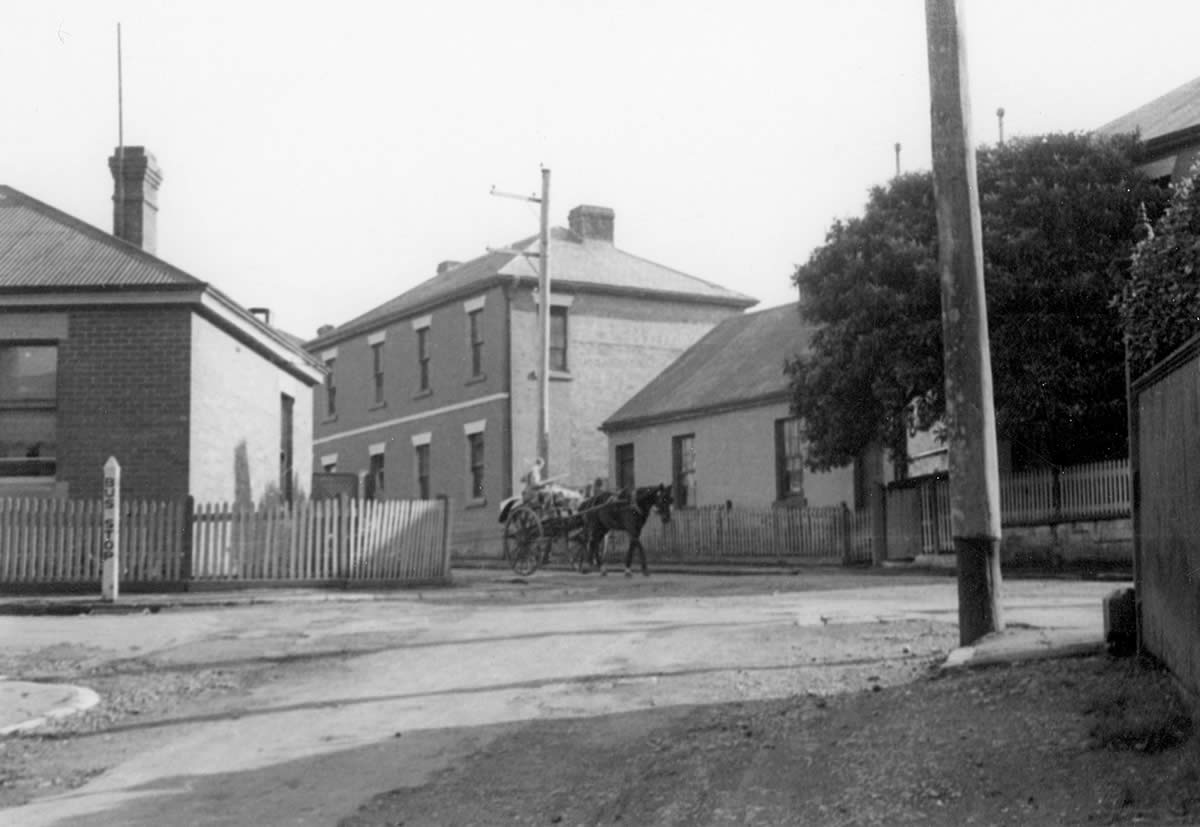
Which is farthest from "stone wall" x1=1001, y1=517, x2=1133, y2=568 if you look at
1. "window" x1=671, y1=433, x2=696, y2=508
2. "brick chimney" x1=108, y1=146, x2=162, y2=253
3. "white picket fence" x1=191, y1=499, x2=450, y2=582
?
"brick chimney" x1=108, y1=146, x2=162, y2=253

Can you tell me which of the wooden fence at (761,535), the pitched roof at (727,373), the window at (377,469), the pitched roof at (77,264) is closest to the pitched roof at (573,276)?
the pitched roof at (727,373)

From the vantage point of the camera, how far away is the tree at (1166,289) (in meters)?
10.8

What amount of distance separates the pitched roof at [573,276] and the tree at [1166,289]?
3187cm

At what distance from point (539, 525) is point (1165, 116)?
1332 cm

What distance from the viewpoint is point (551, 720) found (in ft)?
31.0

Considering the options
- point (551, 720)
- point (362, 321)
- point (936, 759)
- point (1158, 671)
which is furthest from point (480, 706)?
point (362, 321)

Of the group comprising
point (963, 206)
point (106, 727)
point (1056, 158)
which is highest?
point (1056, 158)

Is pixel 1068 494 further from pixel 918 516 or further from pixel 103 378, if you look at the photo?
pixel 103 378

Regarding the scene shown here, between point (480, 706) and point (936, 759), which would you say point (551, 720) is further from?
point (936, 759)

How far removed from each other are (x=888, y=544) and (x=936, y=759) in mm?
22874

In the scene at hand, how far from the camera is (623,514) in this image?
87.0 feet

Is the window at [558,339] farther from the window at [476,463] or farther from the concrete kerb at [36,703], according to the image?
the concrete kerb at [36,703]

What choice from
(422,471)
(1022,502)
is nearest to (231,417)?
(1022,502)

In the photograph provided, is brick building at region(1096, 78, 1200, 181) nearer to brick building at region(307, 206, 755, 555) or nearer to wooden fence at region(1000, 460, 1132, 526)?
wooden fence at region(1000, 460, 1132, 526)
